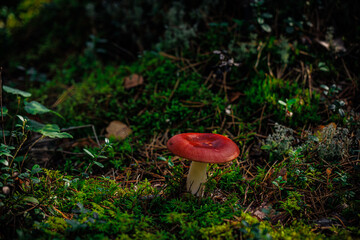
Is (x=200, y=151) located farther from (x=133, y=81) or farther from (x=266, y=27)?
(x=266, y=27)

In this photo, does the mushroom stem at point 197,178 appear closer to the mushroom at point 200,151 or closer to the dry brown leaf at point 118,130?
the mushroom at point 200,151

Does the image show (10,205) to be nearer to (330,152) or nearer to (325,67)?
(330,152)

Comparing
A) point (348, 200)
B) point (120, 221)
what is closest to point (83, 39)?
point (120, 221)

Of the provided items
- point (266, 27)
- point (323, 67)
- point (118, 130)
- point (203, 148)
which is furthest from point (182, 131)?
point (323, 67)

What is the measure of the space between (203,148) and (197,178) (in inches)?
16.9

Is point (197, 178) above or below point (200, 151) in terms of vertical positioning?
below

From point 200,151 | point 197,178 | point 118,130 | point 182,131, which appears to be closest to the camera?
point 200,151

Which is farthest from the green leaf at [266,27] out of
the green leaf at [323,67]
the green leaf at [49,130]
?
the green leaf at [49,130]

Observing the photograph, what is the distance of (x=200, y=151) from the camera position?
2.10m

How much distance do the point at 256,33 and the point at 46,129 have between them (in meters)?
3.47

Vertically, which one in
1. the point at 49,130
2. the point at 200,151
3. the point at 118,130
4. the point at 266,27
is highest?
the point at 266,27

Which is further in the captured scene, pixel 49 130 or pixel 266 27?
pixel 266 27

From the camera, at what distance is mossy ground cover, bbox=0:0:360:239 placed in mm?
2084

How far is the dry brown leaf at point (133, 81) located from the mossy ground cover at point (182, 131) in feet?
0.28
